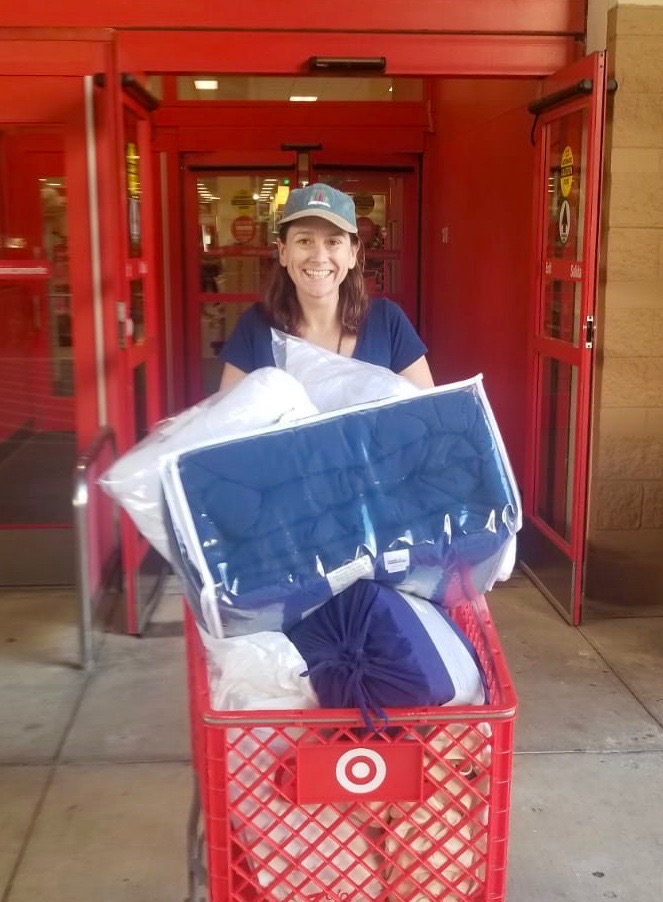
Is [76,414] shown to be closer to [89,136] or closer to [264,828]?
[89,136]

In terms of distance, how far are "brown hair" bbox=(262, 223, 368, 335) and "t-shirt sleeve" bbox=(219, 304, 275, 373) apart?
0.04 m

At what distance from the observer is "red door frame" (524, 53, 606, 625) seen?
12.6ft

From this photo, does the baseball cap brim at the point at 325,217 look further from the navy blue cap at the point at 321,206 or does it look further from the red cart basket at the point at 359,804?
the red cart basket at the point at 359,804

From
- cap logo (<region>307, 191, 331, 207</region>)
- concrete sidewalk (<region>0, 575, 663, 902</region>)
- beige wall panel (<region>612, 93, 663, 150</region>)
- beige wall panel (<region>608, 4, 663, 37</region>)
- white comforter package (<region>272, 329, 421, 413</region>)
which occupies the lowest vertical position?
concrete sidewalk (<region>0, 575, 663, 902</region>)

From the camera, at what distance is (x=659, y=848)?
9.01ft

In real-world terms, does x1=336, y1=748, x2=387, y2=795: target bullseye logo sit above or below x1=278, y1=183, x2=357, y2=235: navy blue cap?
below

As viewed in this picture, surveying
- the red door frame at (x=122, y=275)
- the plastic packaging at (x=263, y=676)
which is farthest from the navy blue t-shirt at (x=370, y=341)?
the red door frame at (x=122, y=275)

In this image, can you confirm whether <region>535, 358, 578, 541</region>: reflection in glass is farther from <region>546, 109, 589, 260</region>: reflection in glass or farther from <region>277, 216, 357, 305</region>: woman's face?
<region>277, 216, 357, 305</region>: woman's face

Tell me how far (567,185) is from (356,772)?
10.9 feet

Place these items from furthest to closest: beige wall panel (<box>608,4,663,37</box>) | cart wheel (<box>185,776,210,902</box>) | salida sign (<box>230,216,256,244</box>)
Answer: salida sign (<box>230,216,256,244</box>) < beige wall panel (<box>608,4,663,37</box>) < cart wheel (<box>185,776,210,902</box>)

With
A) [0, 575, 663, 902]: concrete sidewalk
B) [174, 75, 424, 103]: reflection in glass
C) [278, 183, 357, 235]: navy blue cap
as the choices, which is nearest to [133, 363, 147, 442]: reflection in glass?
[0, 575, 663, 902]: concrete sidewalk

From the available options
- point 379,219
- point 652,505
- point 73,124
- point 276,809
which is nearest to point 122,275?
point 73,124

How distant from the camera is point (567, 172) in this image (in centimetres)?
429

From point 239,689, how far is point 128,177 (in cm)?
297
